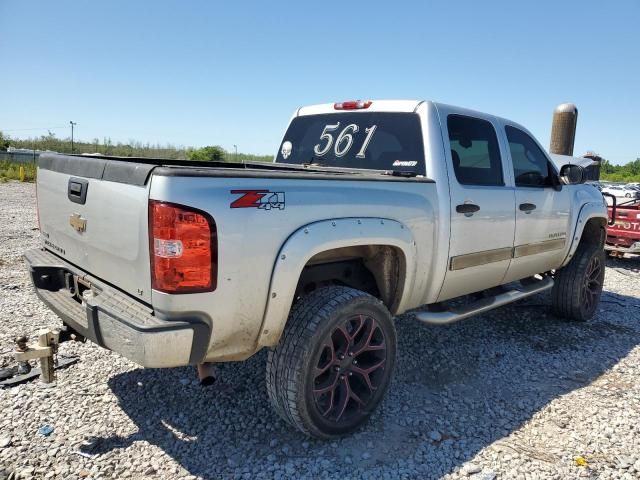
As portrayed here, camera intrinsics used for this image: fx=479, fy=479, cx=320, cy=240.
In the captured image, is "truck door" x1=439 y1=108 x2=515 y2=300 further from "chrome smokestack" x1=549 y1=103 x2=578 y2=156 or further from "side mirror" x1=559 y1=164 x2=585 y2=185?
"chrome smokestack" x1=549 y1=103 x2=578 y2=156

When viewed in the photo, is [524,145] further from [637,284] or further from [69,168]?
[637,284]

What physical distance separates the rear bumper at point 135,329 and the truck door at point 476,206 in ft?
6.31

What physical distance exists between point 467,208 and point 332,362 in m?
1.51

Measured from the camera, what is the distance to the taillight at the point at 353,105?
12.8 ft

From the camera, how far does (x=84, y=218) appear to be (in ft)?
8.43

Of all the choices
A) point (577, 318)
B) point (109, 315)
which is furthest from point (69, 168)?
point (577, 318)

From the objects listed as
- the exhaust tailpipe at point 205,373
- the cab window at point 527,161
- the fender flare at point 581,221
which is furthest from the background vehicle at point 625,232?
the exhaust tailpipe at point 205,373

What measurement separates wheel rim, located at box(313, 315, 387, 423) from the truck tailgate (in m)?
1.07

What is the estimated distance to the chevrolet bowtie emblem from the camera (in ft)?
8.46

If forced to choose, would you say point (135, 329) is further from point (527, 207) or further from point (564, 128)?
point (564, 128)

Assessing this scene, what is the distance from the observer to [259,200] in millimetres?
2246

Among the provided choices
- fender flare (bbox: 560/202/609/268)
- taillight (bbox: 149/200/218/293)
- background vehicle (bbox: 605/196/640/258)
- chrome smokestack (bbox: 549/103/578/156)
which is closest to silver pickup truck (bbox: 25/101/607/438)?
taillight (bbox: 149/200/218/293)

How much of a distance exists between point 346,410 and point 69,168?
214cm

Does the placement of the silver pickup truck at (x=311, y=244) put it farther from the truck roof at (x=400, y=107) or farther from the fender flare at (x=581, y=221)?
the fender flare at (x=581, y=221)
